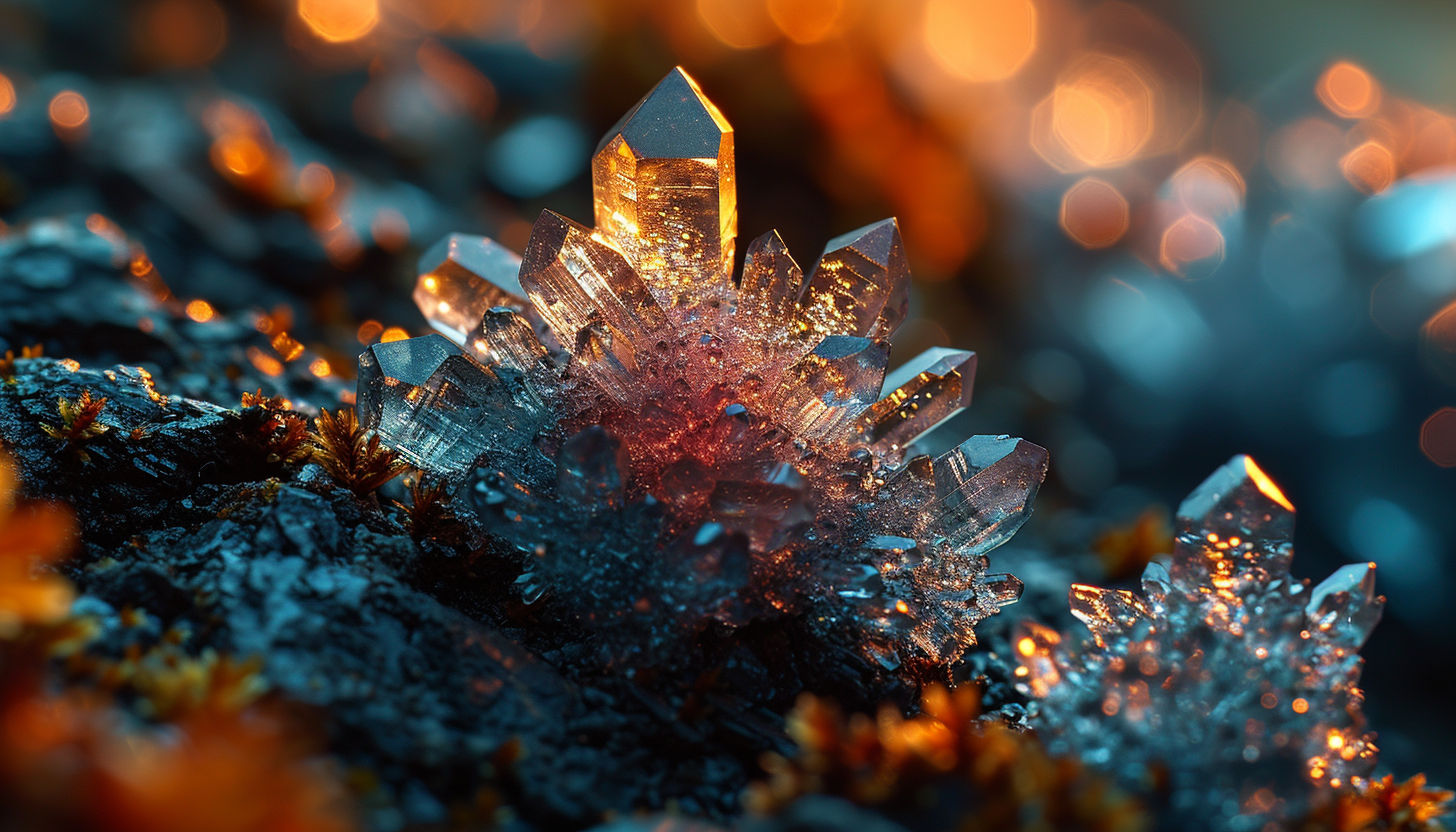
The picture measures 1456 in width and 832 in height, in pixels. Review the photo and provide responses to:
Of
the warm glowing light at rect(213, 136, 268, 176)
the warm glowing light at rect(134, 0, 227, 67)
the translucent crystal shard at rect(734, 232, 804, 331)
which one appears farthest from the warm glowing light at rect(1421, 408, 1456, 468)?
the warm glowing light at rect(134, 0, 227, 67)

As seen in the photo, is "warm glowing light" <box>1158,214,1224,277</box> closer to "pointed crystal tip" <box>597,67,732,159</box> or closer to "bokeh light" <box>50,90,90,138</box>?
"pointed crystal tip" <box>597,67,732,159</box>

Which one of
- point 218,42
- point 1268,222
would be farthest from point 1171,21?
point 218,42

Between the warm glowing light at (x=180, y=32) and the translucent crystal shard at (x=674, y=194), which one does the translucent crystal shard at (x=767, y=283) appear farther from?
the warm glowing light at (x=180, y=32)

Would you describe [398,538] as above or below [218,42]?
below

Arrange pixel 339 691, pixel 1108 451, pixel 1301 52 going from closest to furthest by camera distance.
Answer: pixel 339 691
pixel 1108 451
pixel 1301 52

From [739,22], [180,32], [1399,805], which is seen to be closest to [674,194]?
[1399,805]

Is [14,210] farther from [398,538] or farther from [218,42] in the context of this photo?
[218,42]

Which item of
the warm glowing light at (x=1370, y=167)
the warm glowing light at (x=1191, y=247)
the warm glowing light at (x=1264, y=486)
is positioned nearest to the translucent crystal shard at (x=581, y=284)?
the warm glowing light at (x=1264, y=486)
